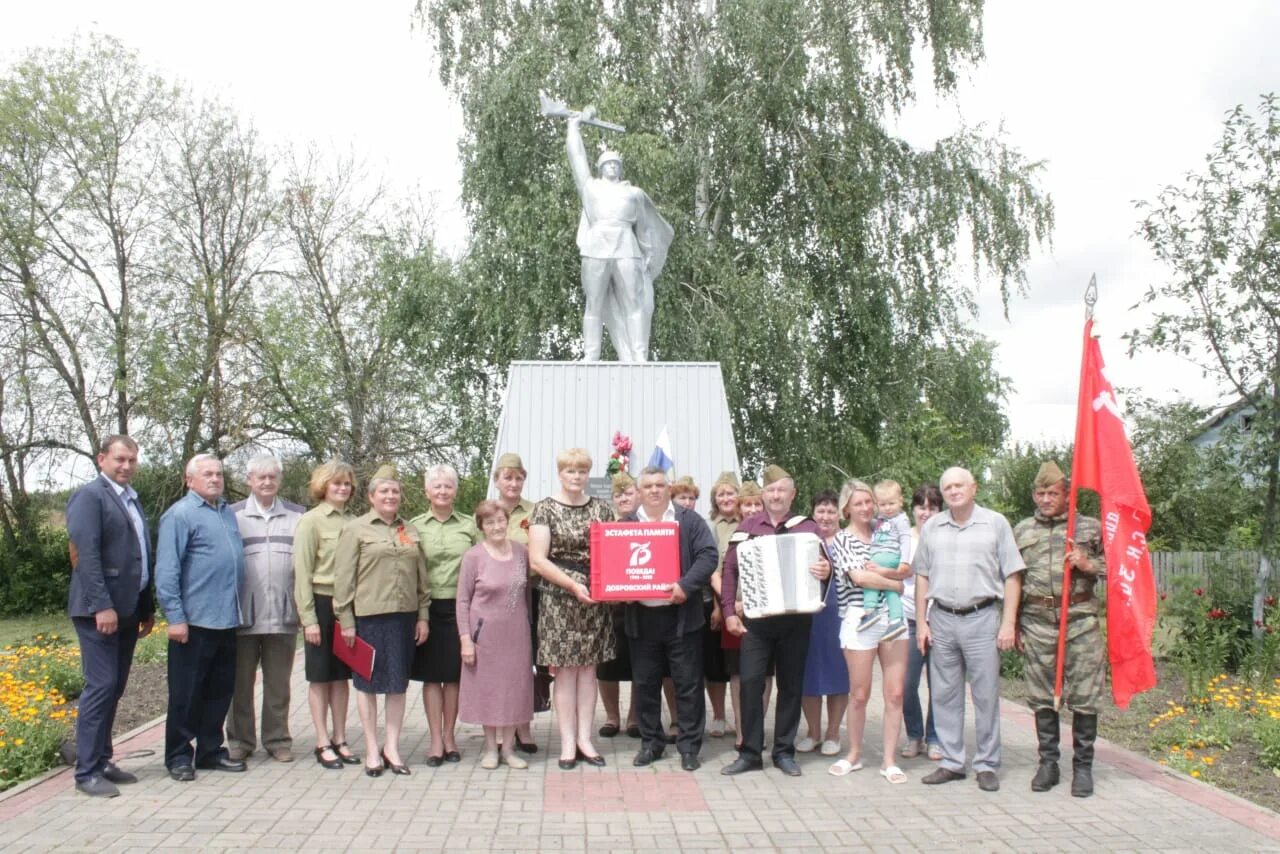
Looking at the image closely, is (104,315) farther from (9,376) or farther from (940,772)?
(940,772)

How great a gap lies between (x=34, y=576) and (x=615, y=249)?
15.0 metres

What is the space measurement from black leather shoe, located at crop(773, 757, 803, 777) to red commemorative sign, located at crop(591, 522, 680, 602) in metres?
1.09

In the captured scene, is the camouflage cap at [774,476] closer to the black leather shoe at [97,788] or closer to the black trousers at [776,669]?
the black trousers at [776,669]

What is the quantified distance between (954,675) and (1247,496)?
18.9ft

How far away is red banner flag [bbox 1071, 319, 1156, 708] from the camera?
5156 mm

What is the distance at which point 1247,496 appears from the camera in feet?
31.4

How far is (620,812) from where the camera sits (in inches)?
186

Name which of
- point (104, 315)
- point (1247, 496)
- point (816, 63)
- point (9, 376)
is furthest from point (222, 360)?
point (1247, 496)

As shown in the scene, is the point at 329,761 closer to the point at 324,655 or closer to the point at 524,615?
the point at 324,655

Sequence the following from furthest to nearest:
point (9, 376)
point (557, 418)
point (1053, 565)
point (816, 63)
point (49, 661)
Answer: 1. point (9, 376)
2. point (816, 63)
3. point (557, 418)
4. point (49, 661)
5. point (1053, 565)

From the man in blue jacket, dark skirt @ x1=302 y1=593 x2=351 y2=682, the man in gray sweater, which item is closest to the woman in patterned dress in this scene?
dark skirt @ x1=302 y1=593 x2=351 y2=682

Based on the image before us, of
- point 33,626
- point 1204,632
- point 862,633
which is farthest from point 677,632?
point 33,626

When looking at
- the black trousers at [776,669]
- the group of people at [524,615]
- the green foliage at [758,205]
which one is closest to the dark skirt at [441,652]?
the group of people at [524,615]

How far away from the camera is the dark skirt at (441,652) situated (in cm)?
563
